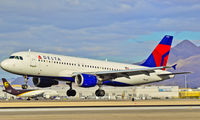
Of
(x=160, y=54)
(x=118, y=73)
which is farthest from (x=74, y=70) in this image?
(x=160, y=54)

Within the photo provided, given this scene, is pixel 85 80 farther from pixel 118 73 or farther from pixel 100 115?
pixel 100 115

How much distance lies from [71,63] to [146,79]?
1816cm

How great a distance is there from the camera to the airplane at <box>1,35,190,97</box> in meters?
52.3

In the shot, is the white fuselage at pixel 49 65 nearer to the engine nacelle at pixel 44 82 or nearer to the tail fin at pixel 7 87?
the engine nacelle at pixel 44 82

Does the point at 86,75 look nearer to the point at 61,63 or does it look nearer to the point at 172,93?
the point at 61,63

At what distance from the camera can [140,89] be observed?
129375 mm

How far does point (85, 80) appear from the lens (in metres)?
55.3

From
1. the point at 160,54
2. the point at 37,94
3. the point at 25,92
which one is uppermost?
the point at 160,54

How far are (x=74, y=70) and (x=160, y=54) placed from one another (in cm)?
2319

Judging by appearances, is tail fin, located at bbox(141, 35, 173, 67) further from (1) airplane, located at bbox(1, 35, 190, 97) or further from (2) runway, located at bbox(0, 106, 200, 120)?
(2) runway, located at bbox(0, 106, 200, 120)

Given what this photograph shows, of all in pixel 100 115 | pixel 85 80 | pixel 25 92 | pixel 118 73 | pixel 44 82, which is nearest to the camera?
pixel 100 115

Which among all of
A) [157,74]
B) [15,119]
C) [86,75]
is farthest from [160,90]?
[15,119]

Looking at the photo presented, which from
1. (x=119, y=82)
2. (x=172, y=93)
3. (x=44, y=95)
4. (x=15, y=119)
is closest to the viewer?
(x=15, y=119)

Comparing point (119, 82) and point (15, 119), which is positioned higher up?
point (119, 82)
